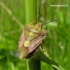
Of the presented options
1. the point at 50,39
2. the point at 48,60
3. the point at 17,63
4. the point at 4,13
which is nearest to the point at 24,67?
the point at 17,63

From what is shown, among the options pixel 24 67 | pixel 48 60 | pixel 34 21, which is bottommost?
pixel 24 67

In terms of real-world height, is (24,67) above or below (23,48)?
below

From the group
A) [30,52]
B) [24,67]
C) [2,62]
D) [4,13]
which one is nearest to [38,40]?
[30,52]

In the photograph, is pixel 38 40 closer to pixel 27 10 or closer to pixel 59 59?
pixel 27 10

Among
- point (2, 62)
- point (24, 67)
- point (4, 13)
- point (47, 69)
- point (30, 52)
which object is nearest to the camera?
point (30, 52)

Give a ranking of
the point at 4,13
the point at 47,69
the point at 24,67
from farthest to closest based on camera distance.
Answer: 1. the point at 4,13
2. the point at 24,67
3. the point at 47,69

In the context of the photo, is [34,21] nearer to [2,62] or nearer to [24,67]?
[2,62]

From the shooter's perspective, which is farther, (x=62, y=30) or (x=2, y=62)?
(x=62, y=30)
